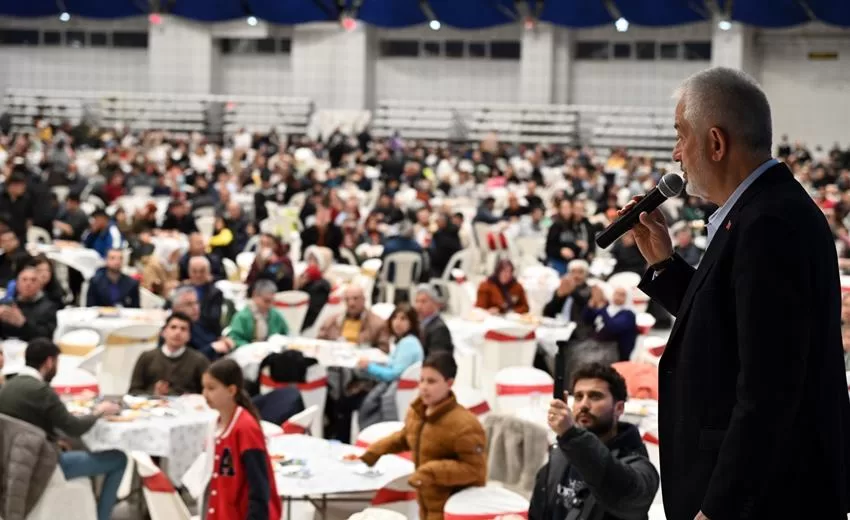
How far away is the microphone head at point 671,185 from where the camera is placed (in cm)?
258

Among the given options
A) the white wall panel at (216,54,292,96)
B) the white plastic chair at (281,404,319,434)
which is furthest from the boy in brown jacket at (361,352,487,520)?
the white wall panel at (216,54,292,96)

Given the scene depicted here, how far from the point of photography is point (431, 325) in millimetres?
9773

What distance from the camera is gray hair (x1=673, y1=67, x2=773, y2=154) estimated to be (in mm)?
2354

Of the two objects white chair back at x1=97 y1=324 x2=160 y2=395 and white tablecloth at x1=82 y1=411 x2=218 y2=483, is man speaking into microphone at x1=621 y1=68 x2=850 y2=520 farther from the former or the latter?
white chair back at x1=97 y1=324 x2=160 y2=395

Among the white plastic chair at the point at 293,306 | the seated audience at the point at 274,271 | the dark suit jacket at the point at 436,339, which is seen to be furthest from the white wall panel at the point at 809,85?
the dark suit jacket at the point at 436,339

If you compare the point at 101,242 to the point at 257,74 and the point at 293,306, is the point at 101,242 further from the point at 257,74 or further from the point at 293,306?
the point at 257,74

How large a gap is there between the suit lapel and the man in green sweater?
4880 millimetres

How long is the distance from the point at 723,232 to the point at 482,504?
364cm

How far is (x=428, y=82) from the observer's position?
3588 cm

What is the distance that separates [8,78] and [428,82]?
11306 mm

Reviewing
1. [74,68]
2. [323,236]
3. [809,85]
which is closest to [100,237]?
[323,236]

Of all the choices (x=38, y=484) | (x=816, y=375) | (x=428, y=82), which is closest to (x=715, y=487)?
(x=816, y=375)

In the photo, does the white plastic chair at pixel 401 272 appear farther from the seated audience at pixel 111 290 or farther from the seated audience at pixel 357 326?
the seated audience at pixel 357 326

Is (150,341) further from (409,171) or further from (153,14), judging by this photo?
(153,14)
